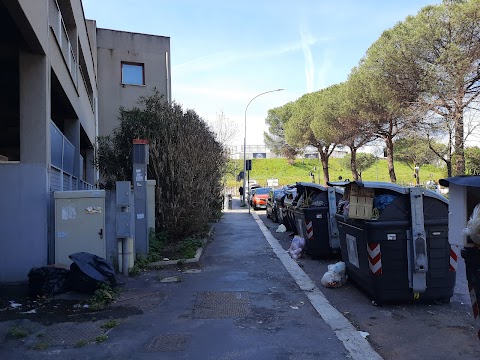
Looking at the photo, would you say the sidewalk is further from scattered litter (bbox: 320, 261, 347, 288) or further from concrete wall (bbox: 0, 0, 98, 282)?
concrete wall (bbox: 0, 0, 98, 282)

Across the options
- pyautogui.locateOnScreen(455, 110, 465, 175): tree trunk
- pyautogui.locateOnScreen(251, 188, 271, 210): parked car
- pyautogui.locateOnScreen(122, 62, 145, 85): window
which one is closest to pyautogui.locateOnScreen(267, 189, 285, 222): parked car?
pyautogui.locateOnScreen(251, 188, 271, 210): parked car

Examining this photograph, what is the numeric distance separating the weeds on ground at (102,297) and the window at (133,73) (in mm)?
18181

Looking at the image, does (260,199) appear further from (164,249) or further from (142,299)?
(142,299)

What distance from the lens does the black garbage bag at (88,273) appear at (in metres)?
6.53

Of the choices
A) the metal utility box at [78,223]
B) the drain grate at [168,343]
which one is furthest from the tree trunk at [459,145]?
the drain grate at [168,343]

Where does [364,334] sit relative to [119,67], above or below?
below

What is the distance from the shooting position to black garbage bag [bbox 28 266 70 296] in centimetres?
663

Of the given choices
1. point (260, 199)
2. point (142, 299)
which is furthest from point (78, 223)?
point (260, 199)

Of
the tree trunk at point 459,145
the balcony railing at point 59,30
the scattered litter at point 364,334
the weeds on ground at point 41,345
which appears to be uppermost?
the balcony railing at point 59,30

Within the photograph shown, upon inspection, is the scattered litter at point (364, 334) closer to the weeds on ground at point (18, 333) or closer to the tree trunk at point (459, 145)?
the weeds on ground at point (18, 333)

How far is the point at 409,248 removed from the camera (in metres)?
6.00

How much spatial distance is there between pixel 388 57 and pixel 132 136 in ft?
55.0

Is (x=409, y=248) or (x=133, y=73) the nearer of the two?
(x=409, y=248)

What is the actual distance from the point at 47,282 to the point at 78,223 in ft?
4.45
